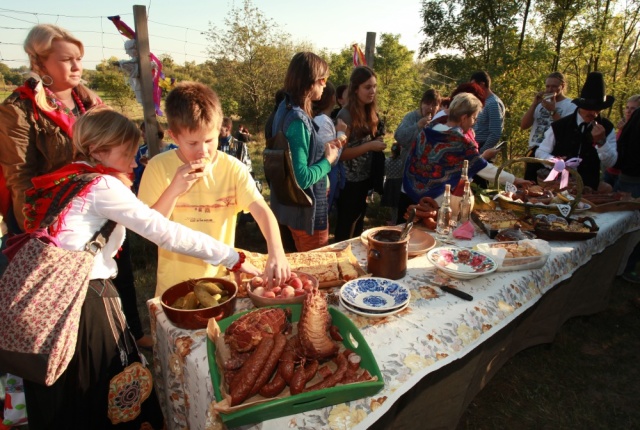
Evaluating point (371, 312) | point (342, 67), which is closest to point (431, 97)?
point (371, 312)

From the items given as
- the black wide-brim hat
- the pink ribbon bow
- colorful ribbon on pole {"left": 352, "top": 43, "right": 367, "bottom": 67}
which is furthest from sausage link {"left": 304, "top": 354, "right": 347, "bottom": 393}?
colorful ribbon on pole {"left": 352, "top": 43, "right": 367, "bottom": 67}

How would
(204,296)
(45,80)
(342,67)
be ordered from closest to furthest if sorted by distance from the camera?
1. (204,296)
2. (45,80)
3. (342,67)

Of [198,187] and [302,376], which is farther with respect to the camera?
[198,187]

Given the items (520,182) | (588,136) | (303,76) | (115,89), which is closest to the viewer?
(303,76)

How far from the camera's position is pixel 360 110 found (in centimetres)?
383

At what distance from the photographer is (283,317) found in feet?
4.43

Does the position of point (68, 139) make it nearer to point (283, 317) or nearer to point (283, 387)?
point (283, 317)

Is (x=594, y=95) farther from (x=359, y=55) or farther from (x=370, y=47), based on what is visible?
(x=359, y=55)

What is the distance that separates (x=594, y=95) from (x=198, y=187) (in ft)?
12.7

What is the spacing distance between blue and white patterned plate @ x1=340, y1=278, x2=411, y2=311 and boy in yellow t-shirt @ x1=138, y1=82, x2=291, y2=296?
30 cm

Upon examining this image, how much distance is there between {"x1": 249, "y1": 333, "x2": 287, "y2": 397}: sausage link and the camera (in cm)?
109

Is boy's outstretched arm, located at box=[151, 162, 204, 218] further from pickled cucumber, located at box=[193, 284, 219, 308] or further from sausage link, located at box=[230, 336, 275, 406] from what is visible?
sausage link, located at box=[230, 336, 275, 406]

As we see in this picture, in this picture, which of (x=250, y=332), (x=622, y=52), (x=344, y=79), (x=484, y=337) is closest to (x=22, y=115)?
(x=250, y=332)

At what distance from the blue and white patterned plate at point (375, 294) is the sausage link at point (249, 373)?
51cm
